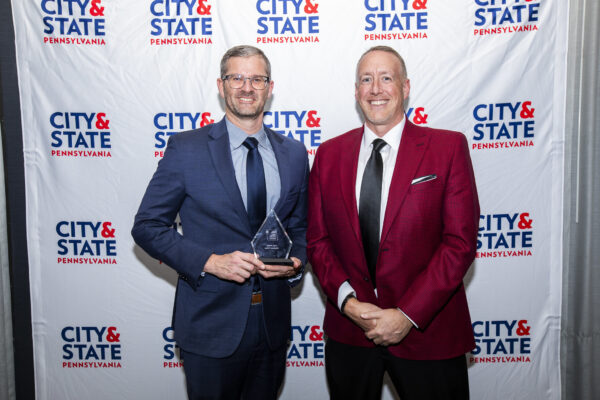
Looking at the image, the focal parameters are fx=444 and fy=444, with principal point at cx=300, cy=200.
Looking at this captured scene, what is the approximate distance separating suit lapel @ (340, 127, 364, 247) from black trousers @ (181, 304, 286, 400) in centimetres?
53

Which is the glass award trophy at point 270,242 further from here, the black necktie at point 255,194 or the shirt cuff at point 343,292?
the shirt cuff at point 343,292

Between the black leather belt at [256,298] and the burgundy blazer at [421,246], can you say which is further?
the black leather belt at [256,298]

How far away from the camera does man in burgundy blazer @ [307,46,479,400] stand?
5.34 ft

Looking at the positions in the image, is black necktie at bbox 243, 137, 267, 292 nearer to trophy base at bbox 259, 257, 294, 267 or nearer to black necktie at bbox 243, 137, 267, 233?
black necktie at bbox 243, 137, 267, 233

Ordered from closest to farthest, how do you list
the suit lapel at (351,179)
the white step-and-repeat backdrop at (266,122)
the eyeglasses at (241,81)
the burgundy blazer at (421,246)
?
the burgundy blazer at (421,246), the suit lapel at (351,179), the eyeglasses at (241,81), the white step-and-repeat backdrop at (266,122)

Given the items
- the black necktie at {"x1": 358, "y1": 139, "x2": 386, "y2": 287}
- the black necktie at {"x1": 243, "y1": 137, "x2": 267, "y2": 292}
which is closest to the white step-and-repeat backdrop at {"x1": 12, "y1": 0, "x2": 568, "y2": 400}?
the black necktie at {"x1": 243, "y1": 137, "x2": 267, "y2": 292}

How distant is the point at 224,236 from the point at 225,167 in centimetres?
28

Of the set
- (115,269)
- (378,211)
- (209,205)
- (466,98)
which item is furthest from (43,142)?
(466,98)

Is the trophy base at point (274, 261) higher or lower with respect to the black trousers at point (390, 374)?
higher

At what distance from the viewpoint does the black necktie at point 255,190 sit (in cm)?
180

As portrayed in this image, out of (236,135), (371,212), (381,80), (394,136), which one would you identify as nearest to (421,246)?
(371,212)

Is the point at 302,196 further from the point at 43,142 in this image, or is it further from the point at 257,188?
the point at 43,142

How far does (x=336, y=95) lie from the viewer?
2686mm

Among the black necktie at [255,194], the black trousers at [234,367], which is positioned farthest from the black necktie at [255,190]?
the black trousers at [234,367]
